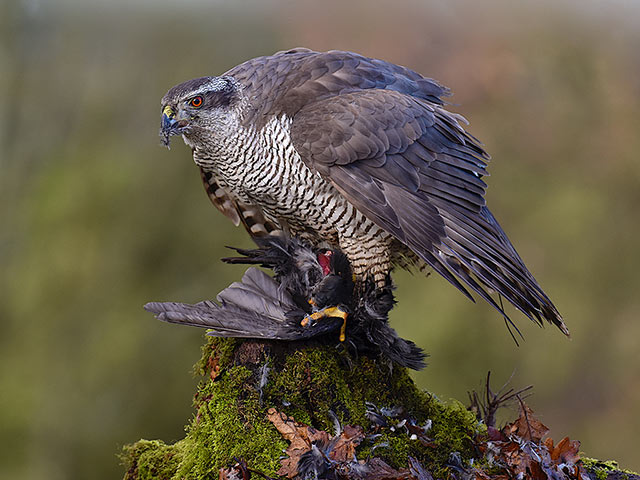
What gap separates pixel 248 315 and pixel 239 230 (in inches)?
109

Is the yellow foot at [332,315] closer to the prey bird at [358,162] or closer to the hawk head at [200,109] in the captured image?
the prey bird at [358,162]

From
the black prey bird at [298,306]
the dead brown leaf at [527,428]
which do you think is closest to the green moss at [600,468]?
the dead brown leaf at [527,428]

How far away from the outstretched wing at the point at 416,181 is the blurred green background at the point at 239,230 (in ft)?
7.86

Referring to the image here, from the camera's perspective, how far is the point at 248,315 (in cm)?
252

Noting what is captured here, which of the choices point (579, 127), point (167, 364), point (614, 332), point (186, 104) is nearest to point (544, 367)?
point (614, 332)

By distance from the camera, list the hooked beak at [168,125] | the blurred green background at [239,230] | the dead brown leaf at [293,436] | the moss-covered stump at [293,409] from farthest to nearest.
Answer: the blurred green background at [239,230], the hooked beak at [168,125], the moss-covered stump at [293,409], the dead brown leaf at [293,436]

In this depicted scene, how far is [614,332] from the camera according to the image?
520 centimetres

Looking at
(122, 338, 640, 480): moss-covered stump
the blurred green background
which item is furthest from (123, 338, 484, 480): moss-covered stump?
the blurred green background

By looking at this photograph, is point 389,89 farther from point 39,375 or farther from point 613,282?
point 39,375

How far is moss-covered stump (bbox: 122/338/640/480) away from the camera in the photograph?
2.17 metres

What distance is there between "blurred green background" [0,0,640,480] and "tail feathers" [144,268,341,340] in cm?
252

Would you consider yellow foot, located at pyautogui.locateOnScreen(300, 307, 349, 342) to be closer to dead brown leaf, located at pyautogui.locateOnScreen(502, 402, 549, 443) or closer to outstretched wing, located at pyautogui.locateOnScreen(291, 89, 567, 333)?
outstretched wing, located at pyautogui.locateOnScreen(291, 89, 567, 333)

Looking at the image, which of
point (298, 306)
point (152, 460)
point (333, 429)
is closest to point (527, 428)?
point (333, 429)

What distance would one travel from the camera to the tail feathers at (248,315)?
7.98 feet
